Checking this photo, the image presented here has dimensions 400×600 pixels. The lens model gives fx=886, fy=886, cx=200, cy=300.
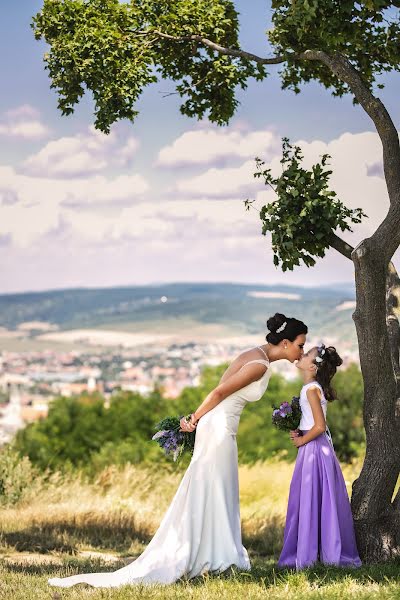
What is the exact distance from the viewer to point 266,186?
775cm

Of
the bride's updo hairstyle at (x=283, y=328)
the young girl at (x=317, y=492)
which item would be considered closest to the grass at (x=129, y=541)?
the young girl at (x=317, y=492)

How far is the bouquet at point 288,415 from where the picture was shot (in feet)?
23.5

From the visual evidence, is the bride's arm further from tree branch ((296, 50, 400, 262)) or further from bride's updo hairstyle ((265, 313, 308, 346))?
tree branch ((296, 50, 400, 262))

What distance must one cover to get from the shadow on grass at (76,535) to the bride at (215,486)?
2281 mm

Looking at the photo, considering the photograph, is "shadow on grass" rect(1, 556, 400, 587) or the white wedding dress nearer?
"shadow on grass" rect(1, 556, 400, 587)

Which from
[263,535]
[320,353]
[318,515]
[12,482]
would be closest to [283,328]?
[320,353]

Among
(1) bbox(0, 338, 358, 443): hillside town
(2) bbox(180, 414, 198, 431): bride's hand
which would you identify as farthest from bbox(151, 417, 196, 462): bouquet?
(1) bbox(0, 338, 358, 443): hillside town

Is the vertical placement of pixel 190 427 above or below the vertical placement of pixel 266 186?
below

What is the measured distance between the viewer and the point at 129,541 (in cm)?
Result: 960

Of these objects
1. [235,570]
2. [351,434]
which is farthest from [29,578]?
[351,434]

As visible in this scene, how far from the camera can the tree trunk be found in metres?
7.02

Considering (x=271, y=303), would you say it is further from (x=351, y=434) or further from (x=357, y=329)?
(x=357, y=329)

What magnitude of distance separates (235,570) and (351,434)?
1033cm

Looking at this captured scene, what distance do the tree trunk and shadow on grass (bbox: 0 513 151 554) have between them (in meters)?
3.13
